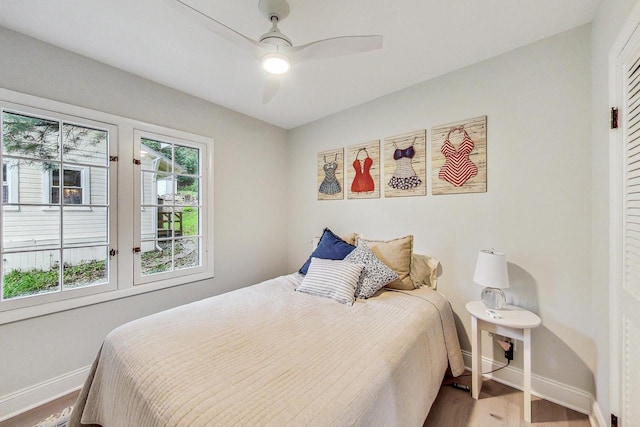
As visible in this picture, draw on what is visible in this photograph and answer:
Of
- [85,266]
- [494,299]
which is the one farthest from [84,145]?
[494,299]

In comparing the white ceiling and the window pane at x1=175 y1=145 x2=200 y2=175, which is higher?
the white ceiling

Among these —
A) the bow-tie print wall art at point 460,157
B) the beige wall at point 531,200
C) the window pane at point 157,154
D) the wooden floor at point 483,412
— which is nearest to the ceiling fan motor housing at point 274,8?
the beige wall at point 531,200

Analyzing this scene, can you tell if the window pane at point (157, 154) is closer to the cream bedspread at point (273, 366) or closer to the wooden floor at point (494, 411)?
the cream bedspread at point (273, 366)

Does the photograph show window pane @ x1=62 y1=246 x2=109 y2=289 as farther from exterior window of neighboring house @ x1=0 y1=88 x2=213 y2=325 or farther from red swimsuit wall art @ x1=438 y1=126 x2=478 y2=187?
red swimsuit wall art @ x1=438 y1=126 x2=478 y2=187

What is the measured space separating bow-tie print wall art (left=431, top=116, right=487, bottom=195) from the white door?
2.54 ft

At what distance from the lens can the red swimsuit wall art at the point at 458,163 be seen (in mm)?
2057

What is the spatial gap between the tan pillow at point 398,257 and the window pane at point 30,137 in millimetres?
2703

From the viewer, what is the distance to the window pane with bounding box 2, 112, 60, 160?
1.71m

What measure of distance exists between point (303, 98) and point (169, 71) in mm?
1228

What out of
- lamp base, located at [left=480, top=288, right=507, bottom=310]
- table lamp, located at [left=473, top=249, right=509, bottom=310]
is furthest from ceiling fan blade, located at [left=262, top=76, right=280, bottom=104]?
lamp base, located at [left=480, top=288, right=507, bottom=310]

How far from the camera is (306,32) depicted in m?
1.67

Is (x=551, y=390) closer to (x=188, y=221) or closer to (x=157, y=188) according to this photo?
(x=188, y=221)

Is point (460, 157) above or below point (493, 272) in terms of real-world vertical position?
above

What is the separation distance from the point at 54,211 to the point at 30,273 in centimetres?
46
